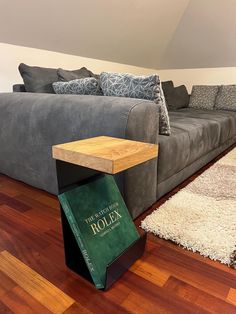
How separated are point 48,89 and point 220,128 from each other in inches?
64.3

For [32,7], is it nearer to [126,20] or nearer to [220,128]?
[126,20]

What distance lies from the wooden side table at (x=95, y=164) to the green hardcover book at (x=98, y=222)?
3 centimetres

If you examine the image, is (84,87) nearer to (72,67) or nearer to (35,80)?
(35,80)

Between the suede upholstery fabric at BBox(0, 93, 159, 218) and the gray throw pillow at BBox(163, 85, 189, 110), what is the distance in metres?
2.13

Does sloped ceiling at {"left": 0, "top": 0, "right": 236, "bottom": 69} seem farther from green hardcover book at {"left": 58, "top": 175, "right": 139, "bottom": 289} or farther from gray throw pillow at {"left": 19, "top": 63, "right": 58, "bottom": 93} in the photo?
green hardcover book at {"left": 58, "top": 175, "right": 139, "bottom": 289}

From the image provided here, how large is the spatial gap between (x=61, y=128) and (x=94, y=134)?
0.26m

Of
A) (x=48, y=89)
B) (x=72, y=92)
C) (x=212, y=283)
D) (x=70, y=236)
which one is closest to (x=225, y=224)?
(x=212, y=283)

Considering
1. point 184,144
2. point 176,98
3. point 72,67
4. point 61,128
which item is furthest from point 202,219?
point 176,98

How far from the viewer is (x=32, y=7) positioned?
6.62 feet

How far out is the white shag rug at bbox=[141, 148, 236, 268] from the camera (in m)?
1.13

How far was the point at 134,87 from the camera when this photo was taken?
1331 mm

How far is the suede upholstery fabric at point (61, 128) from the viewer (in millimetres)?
1151

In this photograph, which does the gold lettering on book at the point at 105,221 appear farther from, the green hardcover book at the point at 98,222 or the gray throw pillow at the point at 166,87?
the gray throw pillow at the point at 166,87

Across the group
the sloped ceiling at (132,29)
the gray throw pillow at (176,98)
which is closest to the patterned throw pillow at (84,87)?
the sloped ceiling at (132,29)
